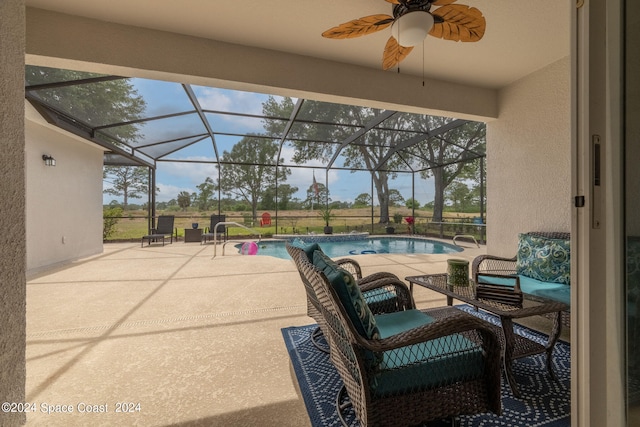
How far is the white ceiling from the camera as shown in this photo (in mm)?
2328

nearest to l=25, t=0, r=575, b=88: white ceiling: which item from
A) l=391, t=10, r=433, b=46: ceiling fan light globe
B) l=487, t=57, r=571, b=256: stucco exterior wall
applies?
l=487, t=57, r=571, b=256: stucco exterior wall

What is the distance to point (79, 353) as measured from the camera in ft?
6.88

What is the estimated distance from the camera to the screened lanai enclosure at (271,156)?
488 centimetres

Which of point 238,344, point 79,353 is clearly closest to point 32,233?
point 79,353

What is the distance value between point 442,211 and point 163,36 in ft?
33.3

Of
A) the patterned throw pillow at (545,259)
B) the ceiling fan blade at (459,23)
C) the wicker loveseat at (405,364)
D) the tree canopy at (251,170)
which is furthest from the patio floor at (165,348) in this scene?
the tree canopy at (251,170)

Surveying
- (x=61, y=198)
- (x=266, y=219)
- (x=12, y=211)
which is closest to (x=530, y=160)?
(x=12, y=211)

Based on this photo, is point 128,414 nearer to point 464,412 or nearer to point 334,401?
point 334,401

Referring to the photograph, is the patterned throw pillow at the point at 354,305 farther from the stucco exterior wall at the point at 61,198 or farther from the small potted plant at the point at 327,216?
the small potted plant at the point at 327,216

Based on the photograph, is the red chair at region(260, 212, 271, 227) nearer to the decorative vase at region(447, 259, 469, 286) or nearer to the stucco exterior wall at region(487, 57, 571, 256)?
the stucco exterior wall at region(487, 57, 571, 256)

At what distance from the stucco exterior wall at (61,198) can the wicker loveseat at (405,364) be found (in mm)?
6085

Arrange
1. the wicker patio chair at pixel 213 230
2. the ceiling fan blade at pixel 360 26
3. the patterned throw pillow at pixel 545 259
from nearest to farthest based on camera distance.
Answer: the ceiling fan blade at pixel 360 26 → the patterned throw pillow at pixel 545 259 → the wicker patio chair at pixel 213 230

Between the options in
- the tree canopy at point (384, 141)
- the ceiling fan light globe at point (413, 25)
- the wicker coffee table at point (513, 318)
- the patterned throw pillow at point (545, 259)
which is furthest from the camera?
the tree canopy at point (384, 141)

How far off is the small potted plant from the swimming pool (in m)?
0.66
